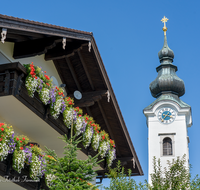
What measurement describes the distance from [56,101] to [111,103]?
139 inches

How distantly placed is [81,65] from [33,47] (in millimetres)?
2560

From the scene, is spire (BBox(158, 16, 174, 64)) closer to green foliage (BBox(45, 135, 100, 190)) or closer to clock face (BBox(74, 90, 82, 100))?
clock face (BBox(74, 90, 82, 100))

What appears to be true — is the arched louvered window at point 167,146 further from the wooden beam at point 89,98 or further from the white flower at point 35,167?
the white flower at point 35,167

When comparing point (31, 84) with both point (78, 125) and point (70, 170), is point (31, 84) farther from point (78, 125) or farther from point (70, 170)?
point (70, 170)

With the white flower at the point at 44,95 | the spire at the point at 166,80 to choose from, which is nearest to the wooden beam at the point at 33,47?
the white flower at the point at 44,95

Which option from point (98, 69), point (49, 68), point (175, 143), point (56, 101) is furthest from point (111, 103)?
point (175, 143)

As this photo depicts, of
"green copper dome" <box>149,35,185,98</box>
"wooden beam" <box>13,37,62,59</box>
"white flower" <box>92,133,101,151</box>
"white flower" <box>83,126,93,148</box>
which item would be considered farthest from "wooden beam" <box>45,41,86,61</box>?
"green copper dome" <box>149,35,185,98</box>

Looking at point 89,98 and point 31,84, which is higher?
point 89,98

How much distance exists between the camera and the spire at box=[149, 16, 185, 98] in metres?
41.6

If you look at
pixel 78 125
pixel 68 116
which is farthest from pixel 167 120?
pixel 68 116

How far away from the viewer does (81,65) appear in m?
14.0

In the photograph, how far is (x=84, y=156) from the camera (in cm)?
1420

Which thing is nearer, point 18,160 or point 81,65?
point 18,160

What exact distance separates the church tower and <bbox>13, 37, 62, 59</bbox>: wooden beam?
2660 centimetres
